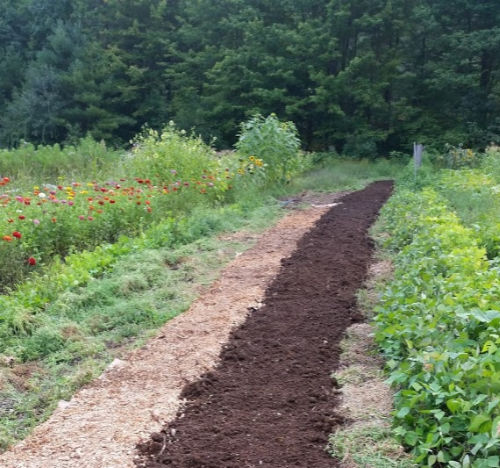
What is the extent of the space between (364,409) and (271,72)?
966 inches

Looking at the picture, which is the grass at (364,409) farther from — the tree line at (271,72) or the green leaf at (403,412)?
the tree line at (271,72)

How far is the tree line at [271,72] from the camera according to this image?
25.5 metres

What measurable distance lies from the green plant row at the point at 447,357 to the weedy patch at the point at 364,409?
0.11 meters

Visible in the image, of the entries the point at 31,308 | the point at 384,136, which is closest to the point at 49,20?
the point at 384,136

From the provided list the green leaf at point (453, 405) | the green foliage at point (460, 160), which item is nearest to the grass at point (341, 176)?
the green foliage at point (460, 160)

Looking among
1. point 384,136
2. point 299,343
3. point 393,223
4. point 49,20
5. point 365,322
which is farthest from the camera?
point 49,20

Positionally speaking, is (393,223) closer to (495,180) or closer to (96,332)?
(495,180)

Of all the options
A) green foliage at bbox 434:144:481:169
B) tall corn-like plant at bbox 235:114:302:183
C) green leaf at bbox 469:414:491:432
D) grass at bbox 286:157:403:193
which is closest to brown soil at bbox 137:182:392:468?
green leaf at bbox 469:414:491:432

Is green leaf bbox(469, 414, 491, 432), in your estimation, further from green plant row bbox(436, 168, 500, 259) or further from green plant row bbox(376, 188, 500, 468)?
green plant row bbox(436, 168, 500, 259)

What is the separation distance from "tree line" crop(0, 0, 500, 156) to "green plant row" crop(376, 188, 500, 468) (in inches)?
868

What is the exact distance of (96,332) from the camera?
14.5 ft

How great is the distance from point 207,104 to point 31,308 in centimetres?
2472

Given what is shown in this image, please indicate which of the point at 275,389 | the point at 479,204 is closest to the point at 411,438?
the point at 275,389

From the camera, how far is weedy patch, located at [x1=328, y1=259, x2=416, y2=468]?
276cm
